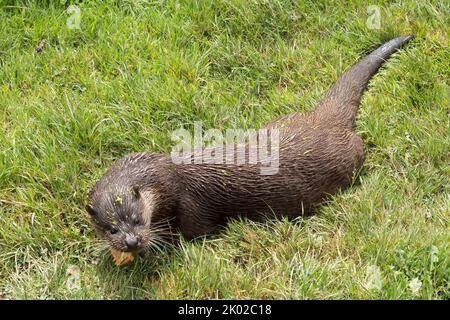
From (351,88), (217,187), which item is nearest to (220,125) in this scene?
(217,187)

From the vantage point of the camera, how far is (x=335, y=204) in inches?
138

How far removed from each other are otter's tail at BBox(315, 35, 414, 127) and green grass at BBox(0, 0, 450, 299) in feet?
0.24

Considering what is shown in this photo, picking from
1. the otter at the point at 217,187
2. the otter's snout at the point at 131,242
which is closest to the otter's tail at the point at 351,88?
the otter at the point at 217,187

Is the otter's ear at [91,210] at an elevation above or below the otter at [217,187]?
below

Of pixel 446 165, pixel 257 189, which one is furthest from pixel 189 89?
pixel 446 165

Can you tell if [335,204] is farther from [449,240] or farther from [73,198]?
[73,198]

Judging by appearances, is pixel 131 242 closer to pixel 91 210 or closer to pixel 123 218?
pixel 123 218

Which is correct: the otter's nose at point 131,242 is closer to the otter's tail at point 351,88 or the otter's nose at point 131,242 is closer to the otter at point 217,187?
the otter at point 217,187

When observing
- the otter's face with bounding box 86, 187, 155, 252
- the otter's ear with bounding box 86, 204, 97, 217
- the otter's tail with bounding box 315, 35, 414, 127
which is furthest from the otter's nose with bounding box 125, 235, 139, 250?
the otter's tail with bounding box 315, 35, 414, 127

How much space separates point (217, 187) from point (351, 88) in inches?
42.6

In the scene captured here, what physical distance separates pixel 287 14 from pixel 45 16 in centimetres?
158

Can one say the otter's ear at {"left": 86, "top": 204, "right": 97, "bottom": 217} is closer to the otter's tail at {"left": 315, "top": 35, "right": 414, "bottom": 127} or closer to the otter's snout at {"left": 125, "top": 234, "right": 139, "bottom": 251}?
the otter's snout at {"left": 125, "top": 234, "right": 139, "bottom": 251}

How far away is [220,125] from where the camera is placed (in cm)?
396

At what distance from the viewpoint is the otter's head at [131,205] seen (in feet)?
10.2
